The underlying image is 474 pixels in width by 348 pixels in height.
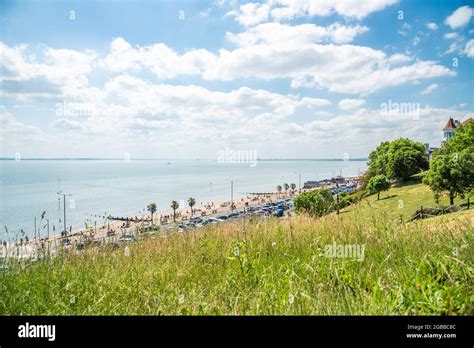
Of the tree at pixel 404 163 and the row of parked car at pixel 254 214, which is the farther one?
the tree at pixel 404 163

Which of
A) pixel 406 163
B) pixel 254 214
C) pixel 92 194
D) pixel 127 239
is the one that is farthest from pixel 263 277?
pixel 92 194

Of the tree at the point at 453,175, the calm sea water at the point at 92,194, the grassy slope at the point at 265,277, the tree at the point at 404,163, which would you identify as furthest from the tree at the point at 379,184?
the grassy slope at the point at 265,277

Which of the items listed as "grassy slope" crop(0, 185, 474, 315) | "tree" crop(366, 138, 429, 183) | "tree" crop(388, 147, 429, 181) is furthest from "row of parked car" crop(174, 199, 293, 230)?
"tree" crop(388, 147, 429, 181)

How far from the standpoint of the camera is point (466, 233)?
363 cm

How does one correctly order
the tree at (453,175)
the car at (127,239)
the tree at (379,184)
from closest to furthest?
1. the car at (127,239)
2. the tree at (453,175)
3. the tree at (379,184)

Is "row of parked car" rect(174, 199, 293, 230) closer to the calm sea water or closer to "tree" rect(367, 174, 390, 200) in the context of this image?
the calm sea water

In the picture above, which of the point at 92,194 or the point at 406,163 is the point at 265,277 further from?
the point at 92,194

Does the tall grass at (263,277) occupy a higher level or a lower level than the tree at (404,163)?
lower

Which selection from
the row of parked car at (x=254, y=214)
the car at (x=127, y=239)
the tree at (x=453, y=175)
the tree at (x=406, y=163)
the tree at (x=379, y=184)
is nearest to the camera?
the car at (x=127, y=239)

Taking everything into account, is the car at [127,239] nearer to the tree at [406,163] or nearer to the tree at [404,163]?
the tree at [404,163]

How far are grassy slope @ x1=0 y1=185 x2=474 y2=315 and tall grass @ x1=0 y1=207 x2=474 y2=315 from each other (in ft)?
0.03

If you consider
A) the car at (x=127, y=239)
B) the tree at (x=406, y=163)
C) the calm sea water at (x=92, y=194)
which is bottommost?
the calm sea water at (x=92, y=194)

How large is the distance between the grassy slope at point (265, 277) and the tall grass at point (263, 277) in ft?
0.03

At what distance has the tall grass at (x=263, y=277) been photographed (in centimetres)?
245
